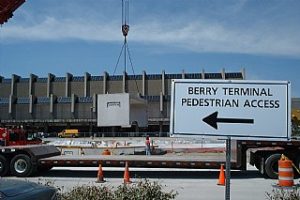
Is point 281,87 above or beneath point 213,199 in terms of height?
above

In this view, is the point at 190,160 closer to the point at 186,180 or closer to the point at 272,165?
the point at 186,180

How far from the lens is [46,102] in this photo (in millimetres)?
120812

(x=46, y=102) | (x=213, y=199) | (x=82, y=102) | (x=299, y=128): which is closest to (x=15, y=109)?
(x=46, y=102)

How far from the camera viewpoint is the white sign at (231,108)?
4.79m

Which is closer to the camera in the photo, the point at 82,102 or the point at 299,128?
the point at 299,128

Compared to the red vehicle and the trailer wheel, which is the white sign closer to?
the trailer wheel

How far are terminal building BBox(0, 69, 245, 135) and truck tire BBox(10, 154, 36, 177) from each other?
96.6 metres

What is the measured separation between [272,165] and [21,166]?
9.72 metres

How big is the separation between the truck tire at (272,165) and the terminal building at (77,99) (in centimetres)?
9659

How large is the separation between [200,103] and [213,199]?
24.0ft

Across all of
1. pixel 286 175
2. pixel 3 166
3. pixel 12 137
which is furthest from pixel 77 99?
pixel 286 175

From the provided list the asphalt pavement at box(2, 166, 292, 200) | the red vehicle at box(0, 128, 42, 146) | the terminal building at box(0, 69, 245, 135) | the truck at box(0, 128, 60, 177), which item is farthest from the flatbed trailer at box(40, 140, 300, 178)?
the terminal building at box(0, 69, 245, 135)

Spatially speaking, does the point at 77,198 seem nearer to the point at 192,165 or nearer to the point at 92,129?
A: the point at 192,165

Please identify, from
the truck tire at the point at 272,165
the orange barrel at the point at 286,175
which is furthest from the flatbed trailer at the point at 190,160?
the orange barrel at the point at 286,175
